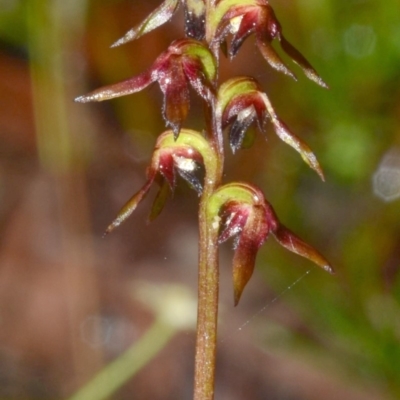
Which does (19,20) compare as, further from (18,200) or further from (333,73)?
(333,73)

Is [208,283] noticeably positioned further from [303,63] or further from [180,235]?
[180,235]

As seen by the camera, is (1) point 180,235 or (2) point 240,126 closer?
(2) point 240,126

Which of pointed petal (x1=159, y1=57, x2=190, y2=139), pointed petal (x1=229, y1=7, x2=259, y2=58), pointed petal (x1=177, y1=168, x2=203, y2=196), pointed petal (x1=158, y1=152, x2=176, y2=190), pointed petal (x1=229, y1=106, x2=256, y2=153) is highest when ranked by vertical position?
pointed petal (x1=229, y1=7, x2=259, y2=58)

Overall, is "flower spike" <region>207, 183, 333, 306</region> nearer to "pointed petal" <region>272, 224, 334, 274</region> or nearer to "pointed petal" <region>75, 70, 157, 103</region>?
"pointed petal" <region>272, 224, 334, 274</region>

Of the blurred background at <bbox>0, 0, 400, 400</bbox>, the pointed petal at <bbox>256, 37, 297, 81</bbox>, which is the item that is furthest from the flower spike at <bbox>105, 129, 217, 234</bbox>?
the blurred background at <bbox>0, 0, 400, 400</bbox>

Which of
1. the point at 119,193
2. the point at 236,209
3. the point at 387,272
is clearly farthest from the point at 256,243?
the point at 119,193

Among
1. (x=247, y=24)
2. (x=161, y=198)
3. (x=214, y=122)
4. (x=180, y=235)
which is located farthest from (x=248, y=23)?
(x=180, y=235)

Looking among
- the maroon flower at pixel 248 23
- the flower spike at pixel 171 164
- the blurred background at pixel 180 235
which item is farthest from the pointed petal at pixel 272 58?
the blurred background at pixel 180 235

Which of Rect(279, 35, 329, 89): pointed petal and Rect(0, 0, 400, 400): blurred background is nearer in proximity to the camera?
Rect(279, 35, 329, 89): pointed petal
